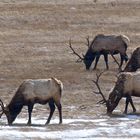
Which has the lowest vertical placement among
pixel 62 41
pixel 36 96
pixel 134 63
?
pixel 62 41

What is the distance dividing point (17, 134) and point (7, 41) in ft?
62.8

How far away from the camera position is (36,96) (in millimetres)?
23734

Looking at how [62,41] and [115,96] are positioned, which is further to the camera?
[62,41]

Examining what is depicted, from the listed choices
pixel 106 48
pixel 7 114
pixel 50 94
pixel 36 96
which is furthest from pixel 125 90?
pixel 106 48

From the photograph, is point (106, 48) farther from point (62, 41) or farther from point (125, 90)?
point (125, 90)

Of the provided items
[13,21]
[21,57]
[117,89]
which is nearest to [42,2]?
[13,21]

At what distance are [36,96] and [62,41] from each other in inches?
684

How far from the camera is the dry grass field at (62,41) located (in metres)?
28.3

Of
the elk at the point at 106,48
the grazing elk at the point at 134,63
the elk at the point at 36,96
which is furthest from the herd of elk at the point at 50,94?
the elk at the point at 106,48

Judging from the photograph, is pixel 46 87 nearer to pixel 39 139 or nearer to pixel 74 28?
pixel 39 139

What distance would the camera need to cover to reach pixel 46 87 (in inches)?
938

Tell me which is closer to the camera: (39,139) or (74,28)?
(39,139)

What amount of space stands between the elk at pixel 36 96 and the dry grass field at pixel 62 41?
85cm

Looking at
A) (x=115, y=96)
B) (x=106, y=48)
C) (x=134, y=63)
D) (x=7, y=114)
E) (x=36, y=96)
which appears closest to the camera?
(x=36, y=96)
